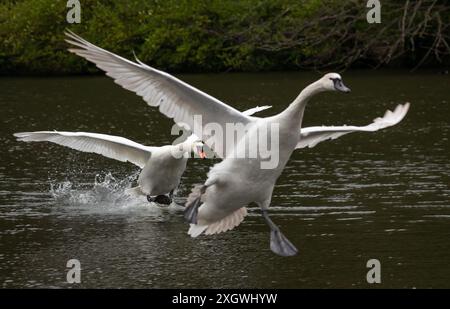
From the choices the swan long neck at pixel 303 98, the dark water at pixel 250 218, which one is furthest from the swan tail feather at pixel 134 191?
the swan long neck at pixel 303 98

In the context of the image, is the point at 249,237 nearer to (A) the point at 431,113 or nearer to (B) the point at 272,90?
(A) the point at 431,113

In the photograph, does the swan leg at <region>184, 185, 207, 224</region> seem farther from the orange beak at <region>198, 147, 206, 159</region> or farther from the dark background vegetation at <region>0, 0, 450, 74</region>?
the dark background vegetation at <region>0, 0, 450, 74</region>

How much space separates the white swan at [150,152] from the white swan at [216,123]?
10.1 ft

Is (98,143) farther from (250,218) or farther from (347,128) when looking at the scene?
(347,128)

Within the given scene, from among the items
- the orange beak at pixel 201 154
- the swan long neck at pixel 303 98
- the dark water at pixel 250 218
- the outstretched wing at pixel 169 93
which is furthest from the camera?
the orange beak at pixel 201 154

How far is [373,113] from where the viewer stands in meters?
22.2

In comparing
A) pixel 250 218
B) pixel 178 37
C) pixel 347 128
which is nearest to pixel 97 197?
pixel 250 218

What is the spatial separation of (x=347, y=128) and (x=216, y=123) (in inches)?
53.6

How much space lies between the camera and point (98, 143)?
46.3 feet

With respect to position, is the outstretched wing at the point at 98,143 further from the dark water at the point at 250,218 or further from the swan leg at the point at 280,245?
the swan leg at the point at 280,245

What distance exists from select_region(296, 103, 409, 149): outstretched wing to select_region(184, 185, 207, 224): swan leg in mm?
1256

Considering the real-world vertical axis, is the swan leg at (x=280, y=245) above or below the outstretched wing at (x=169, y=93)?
below

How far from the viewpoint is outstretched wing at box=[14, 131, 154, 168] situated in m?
13.7

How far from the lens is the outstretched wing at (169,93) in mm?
9836
